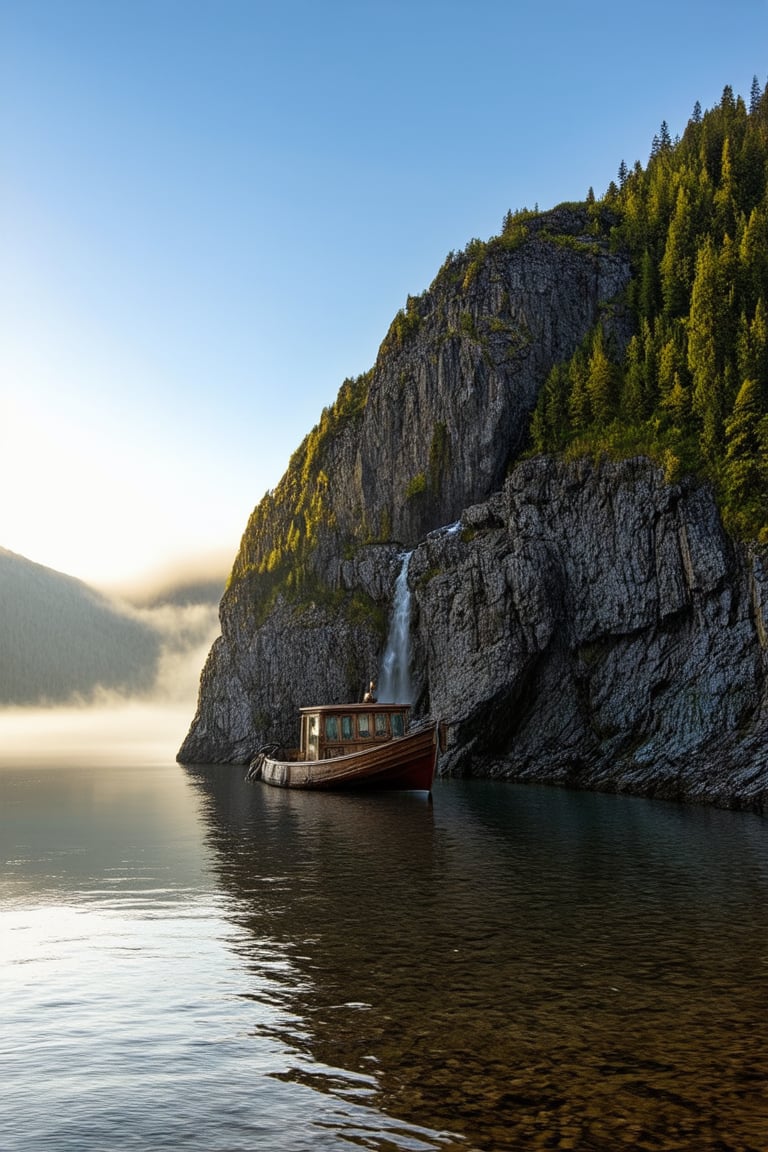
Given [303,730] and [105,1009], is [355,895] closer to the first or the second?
[105,1009]

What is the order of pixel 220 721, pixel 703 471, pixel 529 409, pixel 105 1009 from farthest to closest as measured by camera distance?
1. pixel 220 721
2. pixel 529 409
3. pixel 703 471
4. pixel 105 1009

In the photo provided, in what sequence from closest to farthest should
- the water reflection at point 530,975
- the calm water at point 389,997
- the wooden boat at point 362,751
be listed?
1. the calm water at point 389,997
2. the water reflection at point 530,975
3. the wooden boat at point 362,751

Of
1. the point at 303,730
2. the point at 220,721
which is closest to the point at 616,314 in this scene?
the point at 303,730

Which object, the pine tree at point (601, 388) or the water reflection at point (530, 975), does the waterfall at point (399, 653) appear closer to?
the pine tree at point (601, 388)

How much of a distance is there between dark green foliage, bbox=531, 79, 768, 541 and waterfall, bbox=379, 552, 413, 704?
62.5 feet

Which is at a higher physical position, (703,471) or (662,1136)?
(703,471)

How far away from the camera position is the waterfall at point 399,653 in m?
80.9

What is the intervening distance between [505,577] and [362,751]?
71.5 ft

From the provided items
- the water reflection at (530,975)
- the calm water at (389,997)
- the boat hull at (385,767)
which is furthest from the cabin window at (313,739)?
the calm water at (389,997)

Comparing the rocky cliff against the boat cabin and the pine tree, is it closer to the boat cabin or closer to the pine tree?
the pine tree

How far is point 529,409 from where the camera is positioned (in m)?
84.5

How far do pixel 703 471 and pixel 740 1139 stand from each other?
5596 centimetres

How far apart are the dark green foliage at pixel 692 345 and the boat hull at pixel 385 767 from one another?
24.9 meters

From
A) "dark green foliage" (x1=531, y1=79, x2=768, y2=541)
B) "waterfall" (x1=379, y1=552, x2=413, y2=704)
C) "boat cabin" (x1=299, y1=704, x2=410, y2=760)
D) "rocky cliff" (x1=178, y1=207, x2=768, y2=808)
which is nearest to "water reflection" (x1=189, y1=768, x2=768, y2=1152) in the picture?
"boat cabin" (x1=299, y1=704, x2=410, y2=760)
